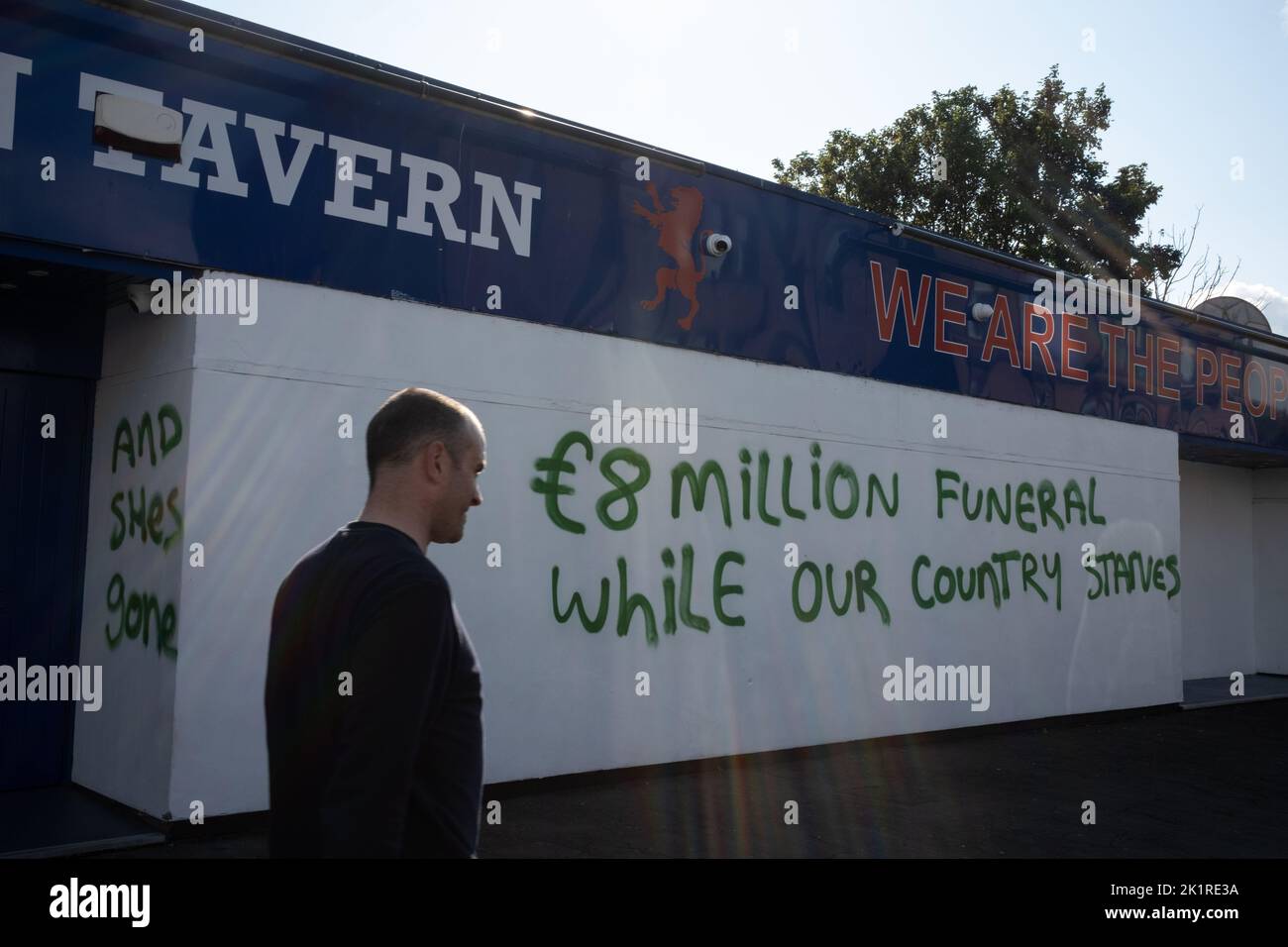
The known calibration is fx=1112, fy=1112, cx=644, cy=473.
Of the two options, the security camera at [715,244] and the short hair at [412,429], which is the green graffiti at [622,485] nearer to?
the security camera at [715,244]

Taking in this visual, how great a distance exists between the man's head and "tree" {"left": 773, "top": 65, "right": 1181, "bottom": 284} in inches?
953

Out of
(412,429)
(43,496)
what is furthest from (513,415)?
(412,429)

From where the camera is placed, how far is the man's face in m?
2.29

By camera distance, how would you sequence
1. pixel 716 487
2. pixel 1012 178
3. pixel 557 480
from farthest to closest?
pixel 1012 178 < pixel 716 487 < pixel 557 480

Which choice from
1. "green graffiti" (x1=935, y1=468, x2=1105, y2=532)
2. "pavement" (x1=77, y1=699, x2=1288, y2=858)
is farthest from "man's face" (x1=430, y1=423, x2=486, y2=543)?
"green graffiti" (x1=935, y1=468, x2=1105, y2=532)

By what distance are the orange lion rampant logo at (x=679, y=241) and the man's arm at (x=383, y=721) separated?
6084mm

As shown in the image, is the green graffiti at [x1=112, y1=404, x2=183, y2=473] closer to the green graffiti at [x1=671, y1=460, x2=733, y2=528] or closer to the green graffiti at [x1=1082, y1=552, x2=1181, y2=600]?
the green graffiti at [x1=671, y1=460, x2=733, y2=528]

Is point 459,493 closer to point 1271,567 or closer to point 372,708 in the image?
point 372,708

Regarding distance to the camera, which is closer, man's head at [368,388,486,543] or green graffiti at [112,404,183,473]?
man's head at [368,388,486,543]

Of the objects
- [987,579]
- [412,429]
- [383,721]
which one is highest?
[987,579]

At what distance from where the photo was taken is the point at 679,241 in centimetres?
809

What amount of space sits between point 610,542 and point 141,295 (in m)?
3.26
